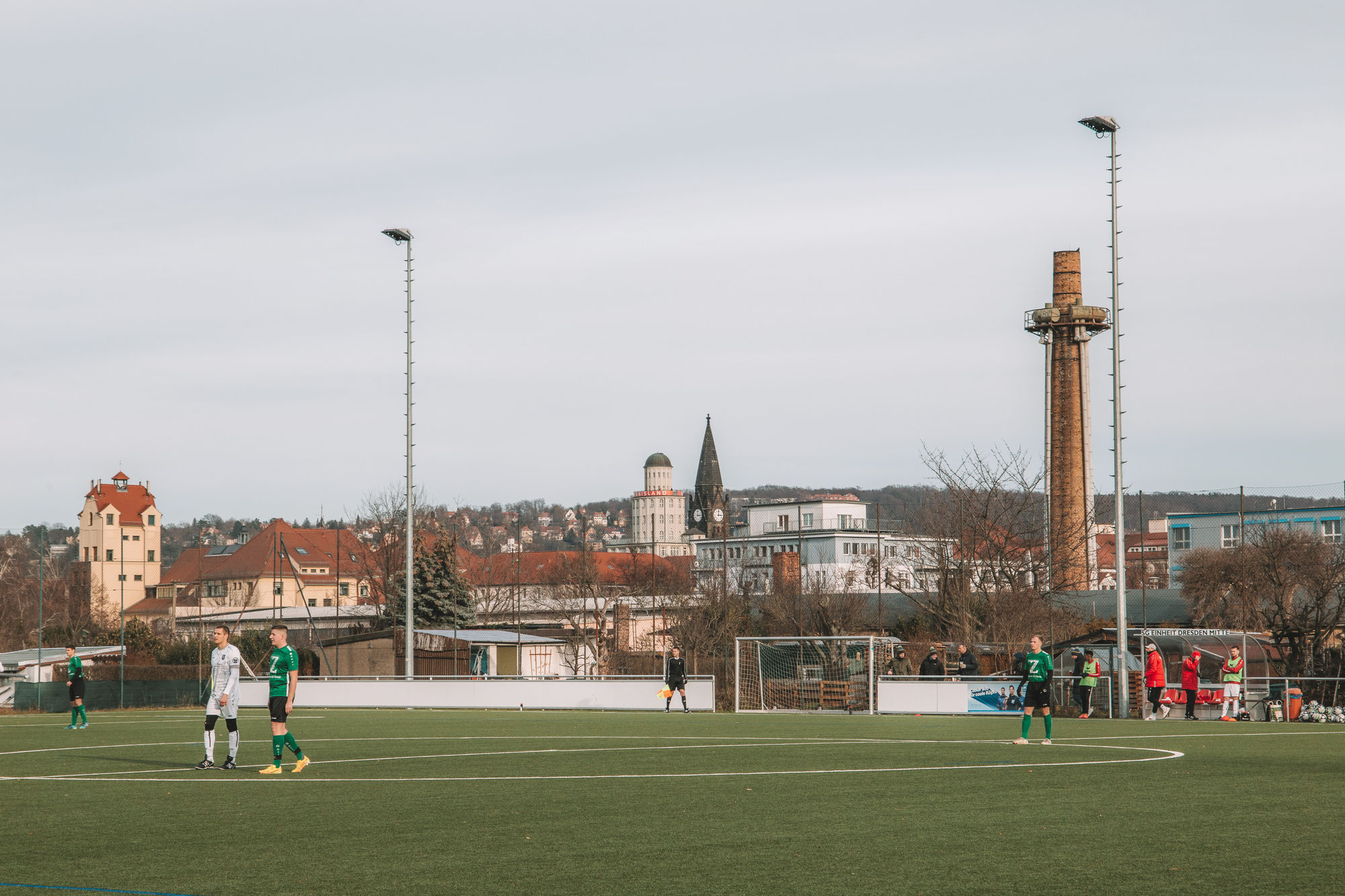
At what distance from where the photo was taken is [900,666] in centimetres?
4228

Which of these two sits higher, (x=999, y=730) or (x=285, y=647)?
(x=285, y=647)

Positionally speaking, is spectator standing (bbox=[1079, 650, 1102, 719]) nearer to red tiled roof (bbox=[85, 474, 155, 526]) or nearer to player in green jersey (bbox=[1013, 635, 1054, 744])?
player in green jersey (bbox=[1013, 635, 1054, 744])

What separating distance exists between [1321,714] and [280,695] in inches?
956

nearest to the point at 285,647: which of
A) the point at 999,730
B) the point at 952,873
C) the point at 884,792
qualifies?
the point at 884,792

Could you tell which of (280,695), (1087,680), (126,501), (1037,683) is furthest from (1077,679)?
(126,501)

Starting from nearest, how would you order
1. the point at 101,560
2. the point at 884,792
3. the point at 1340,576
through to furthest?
the point at 884,792, the point at 1340,576, the point at 101,560

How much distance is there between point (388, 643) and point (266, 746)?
133ft

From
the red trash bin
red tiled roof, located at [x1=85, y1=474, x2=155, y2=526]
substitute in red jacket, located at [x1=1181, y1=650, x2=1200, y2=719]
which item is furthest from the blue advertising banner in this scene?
red tiled roof, located at [x1=85, y1=474, x2=155, y2=526]

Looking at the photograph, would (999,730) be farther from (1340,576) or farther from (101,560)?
(101,560)

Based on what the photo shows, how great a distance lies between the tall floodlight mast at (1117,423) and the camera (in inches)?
1237

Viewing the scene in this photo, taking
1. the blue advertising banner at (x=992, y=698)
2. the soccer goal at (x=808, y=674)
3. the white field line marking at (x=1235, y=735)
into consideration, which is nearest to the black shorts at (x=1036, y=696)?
the white field line marking at (x=1235, y=735)

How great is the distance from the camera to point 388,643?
6238 cm

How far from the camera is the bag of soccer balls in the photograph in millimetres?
31078

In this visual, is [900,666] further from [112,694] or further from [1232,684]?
[112,694]
